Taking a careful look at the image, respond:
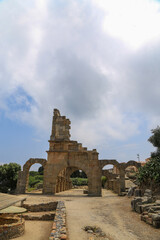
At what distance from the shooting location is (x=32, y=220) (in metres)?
10.4

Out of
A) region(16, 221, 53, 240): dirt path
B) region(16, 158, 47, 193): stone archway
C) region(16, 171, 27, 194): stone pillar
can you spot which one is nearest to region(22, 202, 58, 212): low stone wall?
region(16, 221, 53, 240): dirt path

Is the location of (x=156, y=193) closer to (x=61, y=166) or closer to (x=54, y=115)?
(x=61, y=166)

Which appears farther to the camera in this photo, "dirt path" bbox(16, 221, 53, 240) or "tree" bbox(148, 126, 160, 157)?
"tree" bbox(148, 126, 160, 157)

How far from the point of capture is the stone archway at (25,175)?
2084cm

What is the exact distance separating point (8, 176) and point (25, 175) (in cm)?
708

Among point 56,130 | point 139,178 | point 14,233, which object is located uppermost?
point 56,130

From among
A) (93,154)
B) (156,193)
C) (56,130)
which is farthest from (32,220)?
(56,130)

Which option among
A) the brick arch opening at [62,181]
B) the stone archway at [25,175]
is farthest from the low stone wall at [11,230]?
the stone archway at [25,175]

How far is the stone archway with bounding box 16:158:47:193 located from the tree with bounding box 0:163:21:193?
6.22 m

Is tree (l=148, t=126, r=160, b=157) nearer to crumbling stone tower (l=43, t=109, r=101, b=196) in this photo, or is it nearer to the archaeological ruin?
the archaeological ruin

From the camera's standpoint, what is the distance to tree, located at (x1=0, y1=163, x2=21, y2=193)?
1021 inches

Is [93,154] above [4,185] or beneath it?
above

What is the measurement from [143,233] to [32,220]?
7009 mm

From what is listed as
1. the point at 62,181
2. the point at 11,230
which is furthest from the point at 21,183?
the point at 11,230
